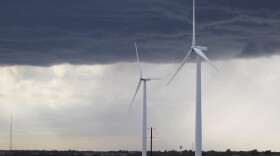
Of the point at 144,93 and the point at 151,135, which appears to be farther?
the point at 151,135

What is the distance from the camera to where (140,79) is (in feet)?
406

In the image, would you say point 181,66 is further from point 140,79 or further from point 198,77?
point 140,79

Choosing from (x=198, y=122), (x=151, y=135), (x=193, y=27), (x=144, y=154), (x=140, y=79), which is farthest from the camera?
(x=151, y=135)

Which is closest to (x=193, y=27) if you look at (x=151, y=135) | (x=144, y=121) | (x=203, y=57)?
(x=203, y=57)

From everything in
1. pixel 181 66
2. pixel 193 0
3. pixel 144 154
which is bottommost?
pixel 144 154

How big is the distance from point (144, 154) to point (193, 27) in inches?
1197

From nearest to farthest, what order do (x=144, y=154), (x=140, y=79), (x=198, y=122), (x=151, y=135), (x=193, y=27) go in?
(x=198, y=122) < (x=193, y=27) < (x=144, y=154) < (x=140, y=79) < (x=151, y=135)

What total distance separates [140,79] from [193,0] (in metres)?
37.6

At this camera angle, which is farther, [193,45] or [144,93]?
[144,93]

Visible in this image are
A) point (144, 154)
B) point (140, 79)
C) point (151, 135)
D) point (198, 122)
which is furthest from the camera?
point (151, 135)

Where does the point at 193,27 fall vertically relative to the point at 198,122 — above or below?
above

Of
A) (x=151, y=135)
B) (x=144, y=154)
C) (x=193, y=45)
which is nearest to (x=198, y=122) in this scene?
(x=193, y=45)

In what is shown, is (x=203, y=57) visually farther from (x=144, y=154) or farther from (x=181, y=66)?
(x=144, y=154)

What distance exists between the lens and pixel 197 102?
84.5 m
